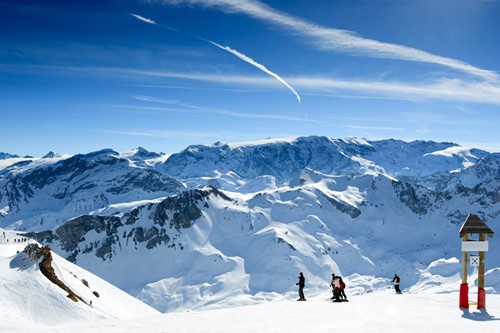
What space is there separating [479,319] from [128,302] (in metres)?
61.3

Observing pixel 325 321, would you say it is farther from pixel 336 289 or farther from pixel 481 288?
pixel 336 289

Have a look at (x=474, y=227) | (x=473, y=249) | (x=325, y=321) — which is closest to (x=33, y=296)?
(x=325, y=321)

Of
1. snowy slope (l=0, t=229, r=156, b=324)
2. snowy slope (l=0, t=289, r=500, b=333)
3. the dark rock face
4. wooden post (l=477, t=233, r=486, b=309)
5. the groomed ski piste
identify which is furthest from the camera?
the dark rock face

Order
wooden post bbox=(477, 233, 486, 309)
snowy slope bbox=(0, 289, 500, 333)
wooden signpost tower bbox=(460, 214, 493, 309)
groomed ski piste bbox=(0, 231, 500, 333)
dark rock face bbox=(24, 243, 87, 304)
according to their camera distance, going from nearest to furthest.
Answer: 1. snowy slope bbox=(0, 289, 500, 333)
2. groomed ski piste bbox=(0, 231, 500, 333)
3. wooden post bbox=(477, 233, 486, 309)
4. wooden signpost tower bbox=(460, 214, 493, 309)
5. dark rock face bbox=(24, 243, 87, 304)

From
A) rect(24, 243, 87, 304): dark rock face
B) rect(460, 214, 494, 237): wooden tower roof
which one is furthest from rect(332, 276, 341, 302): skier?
rect(24, 243, 87, 304): dark rock face

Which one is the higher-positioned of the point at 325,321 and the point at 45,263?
the point at 325,321

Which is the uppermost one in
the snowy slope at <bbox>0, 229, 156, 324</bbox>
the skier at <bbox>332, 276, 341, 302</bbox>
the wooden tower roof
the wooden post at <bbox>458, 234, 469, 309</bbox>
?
the wooden tower roof

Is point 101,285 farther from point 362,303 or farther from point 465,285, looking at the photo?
point 465,285

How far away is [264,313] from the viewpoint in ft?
91.1

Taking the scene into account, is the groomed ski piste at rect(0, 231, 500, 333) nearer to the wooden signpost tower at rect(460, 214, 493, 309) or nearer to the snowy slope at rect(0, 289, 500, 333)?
the snowy slope at rect(0, 289, 500, 333)

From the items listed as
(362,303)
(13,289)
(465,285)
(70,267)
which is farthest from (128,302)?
(465,285)

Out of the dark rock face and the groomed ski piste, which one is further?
the dark rock face

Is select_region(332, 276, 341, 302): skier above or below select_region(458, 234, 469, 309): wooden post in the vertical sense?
below

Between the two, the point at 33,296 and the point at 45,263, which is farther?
the point at 45,263
